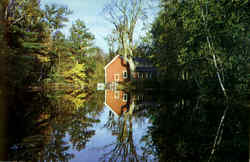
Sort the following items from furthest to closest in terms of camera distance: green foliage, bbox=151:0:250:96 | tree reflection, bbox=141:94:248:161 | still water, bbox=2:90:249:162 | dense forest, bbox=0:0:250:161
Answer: green foliage, bbox=151:0:250:96 < dense forest, bbox=0:0:250:161 < tree reflection, bbox=141:94:248:161 < still water, bbox=2:90:249:162

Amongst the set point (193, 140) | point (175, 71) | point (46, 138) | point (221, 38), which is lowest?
point (193, 140)

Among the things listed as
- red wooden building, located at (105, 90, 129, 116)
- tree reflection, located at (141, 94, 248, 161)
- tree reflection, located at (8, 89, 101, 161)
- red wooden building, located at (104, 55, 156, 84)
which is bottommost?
tree reflection, located at (141, 94, 248, 161)

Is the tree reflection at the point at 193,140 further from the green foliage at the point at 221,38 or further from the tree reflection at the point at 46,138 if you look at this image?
the green foliage at the point at 221,38

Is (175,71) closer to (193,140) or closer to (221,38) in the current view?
(221,38)

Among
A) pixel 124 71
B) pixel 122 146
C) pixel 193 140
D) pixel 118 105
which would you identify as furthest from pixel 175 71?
pixel 122 146

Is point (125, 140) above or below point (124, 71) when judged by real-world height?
below

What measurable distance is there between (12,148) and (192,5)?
47.5ft

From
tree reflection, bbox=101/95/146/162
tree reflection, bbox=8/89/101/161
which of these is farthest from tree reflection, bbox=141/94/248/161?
tree reflection, bbox=8/89/101/161

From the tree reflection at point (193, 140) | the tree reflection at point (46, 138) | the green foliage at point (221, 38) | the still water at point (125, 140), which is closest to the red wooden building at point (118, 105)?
the still water at point (125, 140)

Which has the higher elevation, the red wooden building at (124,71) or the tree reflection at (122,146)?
the red wooden building at (124,71)

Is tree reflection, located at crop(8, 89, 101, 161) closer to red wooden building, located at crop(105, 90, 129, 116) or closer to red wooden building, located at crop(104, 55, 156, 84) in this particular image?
red wooden building, located at crop(105, 90, 129, 116)

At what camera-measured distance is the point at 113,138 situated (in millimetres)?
6973

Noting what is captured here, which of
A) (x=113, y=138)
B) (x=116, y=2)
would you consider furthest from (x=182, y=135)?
(x=116, y=2)

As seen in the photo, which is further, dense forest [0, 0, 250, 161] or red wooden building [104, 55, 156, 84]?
red wooden building [104, 55, 156, 84]
